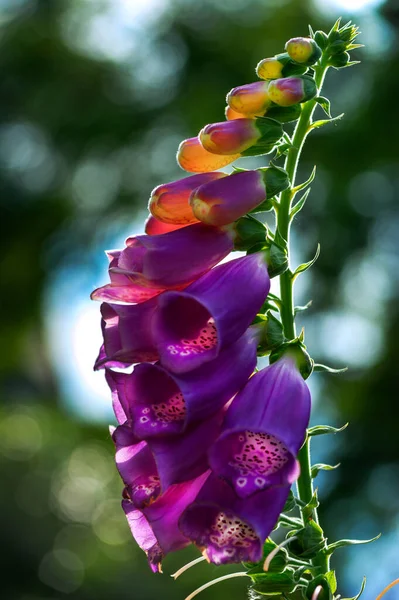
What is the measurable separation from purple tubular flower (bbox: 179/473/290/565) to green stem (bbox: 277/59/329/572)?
0.24 feet

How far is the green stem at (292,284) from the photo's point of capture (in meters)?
0.79

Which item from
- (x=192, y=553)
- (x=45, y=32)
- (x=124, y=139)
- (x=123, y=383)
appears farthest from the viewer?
(x=45, y=32)

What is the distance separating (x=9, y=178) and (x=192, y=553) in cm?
476

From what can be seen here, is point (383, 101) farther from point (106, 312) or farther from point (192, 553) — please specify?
point (106, 312)

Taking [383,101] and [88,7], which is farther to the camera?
[88,7]

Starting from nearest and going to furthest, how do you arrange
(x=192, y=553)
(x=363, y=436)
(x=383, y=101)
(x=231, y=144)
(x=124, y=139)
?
1. (x=231, y=144)
2. (x=192, y=553)
3. (x=363, y=436)
4. (x=383, y=101)
5. (x=124, y=139)

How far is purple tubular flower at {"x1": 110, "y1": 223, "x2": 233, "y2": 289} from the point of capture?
0.79 m

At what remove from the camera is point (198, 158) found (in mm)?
914

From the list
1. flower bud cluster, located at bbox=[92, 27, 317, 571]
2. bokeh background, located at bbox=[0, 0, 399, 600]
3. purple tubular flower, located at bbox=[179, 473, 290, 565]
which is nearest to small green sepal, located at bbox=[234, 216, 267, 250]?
flower bud cluster, located at bbox=[92, 27, 317, 571]

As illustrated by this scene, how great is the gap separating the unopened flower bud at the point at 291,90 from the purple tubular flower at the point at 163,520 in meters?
0.33

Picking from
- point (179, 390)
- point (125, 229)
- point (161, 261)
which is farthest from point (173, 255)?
point (125, 229)

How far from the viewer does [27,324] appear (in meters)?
7.90

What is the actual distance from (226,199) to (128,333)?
0.48ft

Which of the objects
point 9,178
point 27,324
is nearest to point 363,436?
point 27,324
